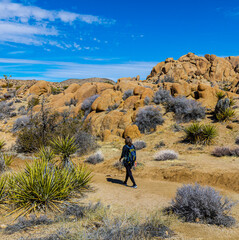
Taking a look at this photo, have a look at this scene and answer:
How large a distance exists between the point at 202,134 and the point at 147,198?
318 inches

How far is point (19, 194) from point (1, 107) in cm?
2806

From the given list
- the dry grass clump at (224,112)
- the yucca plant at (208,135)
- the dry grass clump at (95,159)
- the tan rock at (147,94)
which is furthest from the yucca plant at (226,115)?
the dry grass clump at (95,159)

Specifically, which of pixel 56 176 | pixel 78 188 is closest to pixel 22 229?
pixel 56 176

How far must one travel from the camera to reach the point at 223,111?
15.4m

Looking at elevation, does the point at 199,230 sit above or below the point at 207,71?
below

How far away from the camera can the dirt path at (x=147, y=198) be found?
149 inches

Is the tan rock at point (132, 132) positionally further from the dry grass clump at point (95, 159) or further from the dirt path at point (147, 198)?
the dirt path at point (147, 198)

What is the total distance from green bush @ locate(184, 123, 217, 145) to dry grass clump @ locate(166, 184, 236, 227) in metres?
8.38

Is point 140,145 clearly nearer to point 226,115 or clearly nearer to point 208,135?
point 208,135

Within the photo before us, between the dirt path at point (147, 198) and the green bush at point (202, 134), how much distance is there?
19.0 ft

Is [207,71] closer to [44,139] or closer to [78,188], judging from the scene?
[44,139]

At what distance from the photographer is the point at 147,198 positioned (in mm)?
6125

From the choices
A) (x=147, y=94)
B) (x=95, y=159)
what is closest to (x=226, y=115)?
(x=147, y=94)

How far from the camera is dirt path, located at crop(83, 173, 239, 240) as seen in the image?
3781 millimetres
